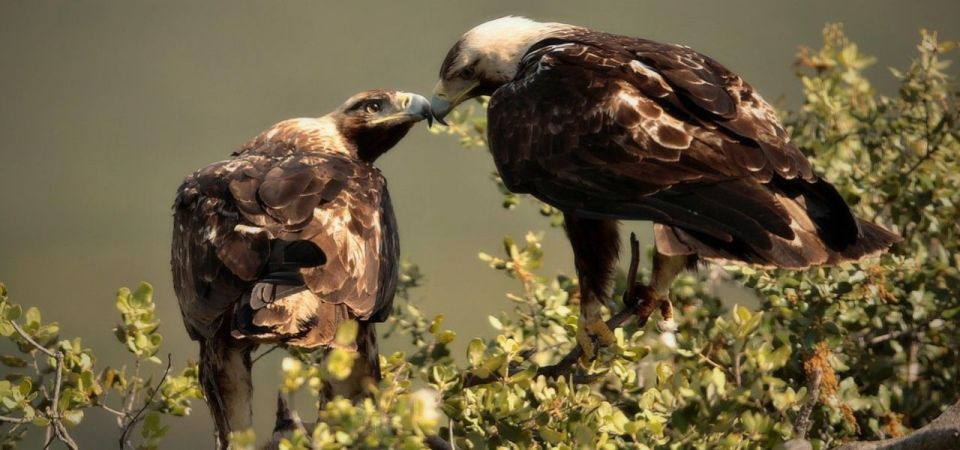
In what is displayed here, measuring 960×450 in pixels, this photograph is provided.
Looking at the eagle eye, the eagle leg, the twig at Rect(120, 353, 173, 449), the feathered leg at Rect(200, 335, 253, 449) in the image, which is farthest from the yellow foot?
the eagle eye

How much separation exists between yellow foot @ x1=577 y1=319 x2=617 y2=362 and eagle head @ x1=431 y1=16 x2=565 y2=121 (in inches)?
47.7

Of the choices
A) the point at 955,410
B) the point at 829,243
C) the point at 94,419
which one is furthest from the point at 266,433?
the point at 94,419

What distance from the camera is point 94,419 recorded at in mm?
8227

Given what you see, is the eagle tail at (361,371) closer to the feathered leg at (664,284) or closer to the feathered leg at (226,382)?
the feathered leg at (226,382)

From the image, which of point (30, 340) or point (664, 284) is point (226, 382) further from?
point (664, 284)

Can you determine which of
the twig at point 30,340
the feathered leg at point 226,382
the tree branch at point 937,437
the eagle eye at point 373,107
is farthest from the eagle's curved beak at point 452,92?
the tree branch at point 937,437

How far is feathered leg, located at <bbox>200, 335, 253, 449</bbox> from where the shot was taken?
13.9 feet

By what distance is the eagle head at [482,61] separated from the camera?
528 centimetres

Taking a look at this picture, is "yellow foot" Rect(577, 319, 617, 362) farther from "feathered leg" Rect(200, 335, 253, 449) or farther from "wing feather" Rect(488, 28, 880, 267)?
"feathered leg" Rect(200, 335, 253, 449)

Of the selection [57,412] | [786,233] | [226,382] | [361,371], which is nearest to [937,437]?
[786,233]

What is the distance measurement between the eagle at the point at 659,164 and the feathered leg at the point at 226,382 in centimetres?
112

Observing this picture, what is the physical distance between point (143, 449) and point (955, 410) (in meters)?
2.30

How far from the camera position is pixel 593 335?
14.7 feet

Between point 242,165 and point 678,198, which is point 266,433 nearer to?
point 242,165
